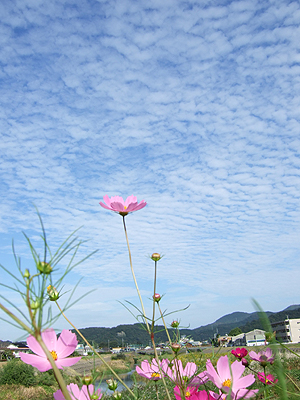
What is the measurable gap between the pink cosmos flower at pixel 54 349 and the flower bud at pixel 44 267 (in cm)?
19

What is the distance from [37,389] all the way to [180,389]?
1598cm

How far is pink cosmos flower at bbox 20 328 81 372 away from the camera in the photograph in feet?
1.93

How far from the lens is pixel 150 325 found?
93 centimetres

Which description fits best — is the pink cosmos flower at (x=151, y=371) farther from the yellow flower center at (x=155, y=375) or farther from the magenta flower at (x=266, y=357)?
the magenta flower at (x=266, y=357)

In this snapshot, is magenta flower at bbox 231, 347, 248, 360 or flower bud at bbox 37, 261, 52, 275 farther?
magenta flower at bbox 231, 347, 248, 360

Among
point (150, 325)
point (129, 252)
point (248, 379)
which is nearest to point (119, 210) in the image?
point (129, 252)

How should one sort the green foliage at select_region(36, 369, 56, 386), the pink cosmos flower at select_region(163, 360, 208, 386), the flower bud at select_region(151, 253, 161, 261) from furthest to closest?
1. the green foliage at select_region(36, 369, 56, 386)
2. the flower bud at select_region(151, 253, 161, 261)
3. the pink cosmos flower at select_region(163, 360, 208, 386)

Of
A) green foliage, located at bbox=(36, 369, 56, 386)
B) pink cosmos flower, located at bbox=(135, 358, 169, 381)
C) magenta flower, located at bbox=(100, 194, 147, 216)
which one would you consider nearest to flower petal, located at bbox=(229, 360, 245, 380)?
pink cosmos flower, located at bbox=(135, 358, 169, 381)

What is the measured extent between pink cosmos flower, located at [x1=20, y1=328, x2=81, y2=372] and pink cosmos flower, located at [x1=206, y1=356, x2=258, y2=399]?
1.00 ft

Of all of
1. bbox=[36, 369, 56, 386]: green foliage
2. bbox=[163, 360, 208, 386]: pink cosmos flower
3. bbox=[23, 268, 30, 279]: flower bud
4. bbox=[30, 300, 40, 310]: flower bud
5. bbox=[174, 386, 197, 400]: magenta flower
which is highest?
bbox=[23, 268, 30, 279]: flower bud

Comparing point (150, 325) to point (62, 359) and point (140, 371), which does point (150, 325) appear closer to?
point (140, 371)

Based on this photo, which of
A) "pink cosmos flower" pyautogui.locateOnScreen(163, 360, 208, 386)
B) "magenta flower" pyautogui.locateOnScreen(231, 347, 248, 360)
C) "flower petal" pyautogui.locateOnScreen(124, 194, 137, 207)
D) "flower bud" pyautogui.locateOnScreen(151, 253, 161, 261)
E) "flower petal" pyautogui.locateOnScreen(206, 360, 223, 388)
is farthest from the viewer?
"magenta flower" pyautogui.locateOnScreen(231, 347, 248, 360)

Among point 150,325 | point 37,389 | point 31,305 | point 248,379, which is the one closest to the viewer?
point 31,305

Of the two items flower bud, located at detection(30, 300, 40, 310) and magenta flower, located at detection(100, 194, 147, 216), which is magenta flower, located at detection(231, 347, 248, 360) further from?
flower bud, located at detection(30, 300, 40, 310)
